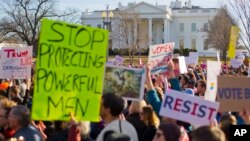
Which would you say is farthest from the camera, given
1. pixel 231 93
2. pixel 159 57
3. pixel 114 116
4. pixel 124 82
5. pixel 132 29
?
pixel 132 29

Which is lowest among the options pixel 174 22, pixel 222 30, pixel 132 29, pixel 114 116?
pixel 114 116

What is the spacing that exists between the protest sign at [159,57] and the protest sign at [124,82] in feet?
9.13

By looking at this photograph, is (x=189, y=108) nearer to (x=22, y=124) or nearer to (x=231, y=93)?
(x=231, y=93)

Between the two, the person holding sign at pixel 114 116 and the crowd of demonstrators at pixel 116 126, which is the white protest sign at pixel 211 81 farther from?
the person holding sign at pixel 114 116

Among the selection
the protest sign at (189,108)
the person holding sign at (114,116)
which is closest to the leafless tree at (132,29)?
the person holding sign at (114,116)

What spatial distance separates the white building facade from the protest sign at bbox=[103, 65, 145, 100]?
3754 inches

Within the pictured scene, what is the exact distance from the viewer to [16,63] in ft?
37.7

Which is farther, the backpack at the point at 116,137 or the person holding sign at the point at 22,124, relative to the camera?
the person holding sign at the point at 22,124

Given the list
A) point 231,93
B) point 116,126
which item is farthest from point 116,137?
point 231,93

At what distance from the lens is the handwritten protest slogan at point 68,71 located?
16.3ft

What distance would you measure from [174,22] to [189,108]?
108828 millimetres

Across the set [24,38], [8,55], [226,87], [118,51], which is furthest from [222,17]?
[226,87]

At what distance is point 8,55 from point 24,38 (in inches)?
1893

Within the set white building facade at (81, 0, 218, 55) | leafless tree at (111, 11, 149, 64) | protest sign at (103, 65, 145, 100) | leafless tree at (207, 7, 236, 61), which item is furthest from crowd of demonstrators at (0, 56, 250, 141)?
white building facade at (81, 0, 218, 55)
